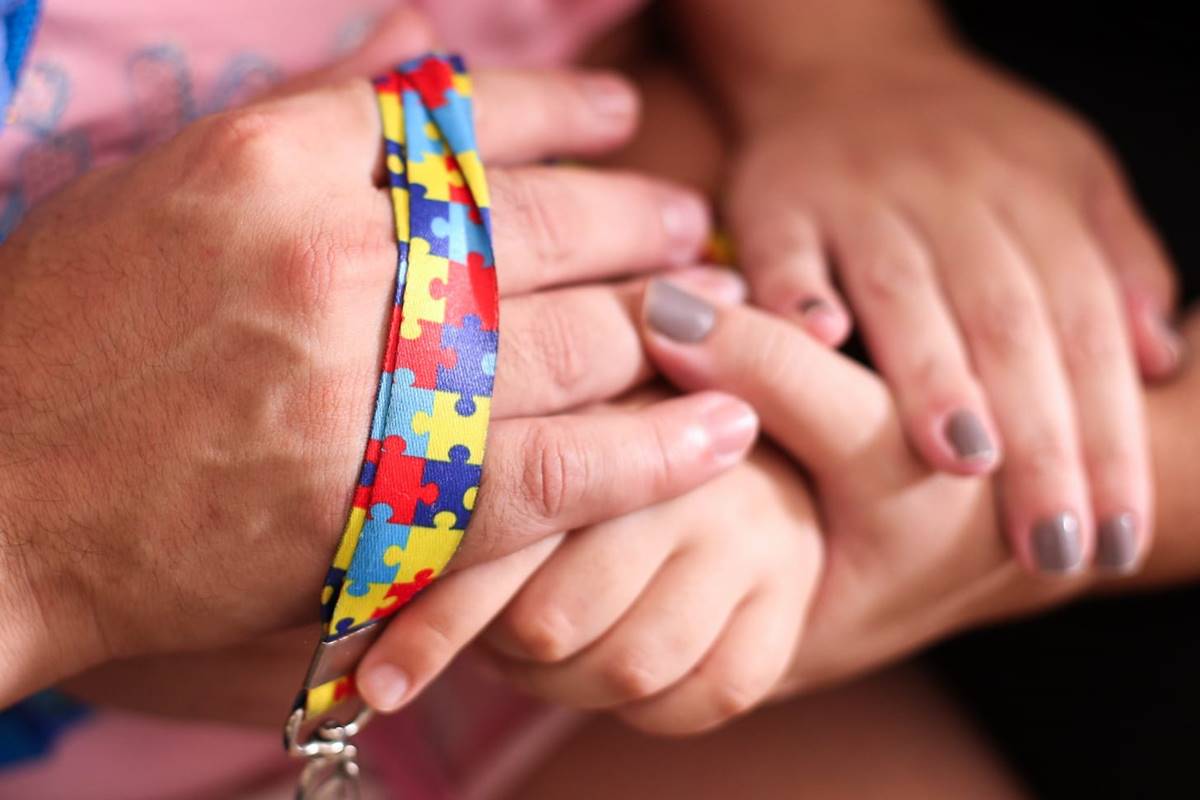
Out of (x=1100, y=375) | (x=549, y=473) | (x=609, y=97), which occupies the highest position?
(x=609, y=97)

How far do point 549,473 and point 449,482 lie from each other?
0.19ft

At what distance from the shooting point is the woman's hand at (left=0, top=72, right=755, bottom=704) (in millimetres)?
576

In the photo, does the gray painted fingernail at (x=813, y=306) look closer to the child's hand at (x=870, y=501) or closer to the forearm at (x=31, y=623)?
the child's hand at (x=870, y=501)

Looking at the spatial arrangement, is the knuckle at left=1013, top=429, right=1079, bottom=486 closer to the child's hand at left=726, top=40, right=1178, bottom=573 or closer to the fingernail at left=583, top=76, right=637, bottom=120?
the child's hand at left=726, top=40, right=1178, bottom=573

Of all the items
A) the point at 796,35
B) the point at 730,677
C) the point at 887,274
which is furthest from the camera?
the point at 796,35

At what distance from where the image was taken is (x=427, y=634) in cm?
61

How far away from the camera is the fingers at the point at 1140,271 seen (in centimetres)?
81

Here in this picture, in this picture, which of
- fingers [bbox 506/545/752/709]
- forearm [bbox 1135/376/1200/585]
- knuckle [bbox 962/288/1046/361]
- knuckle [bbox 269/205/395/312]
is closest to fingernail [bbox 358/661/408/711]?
fingers [bbox 506/545/752/709]

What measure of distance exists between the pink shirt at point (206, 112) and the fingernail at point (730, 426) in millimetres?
246

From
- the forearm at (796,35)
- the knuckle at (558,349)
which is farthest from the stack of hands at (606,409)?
the forearm at (796,35)

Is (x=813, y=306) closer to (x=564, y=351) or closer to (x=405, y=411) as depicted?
(x=564, y=351)

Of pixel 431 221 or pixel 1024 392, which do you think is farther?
pixel 1024 392

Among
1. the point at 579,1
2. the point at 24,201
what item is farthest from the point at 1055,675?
the point at 24,201

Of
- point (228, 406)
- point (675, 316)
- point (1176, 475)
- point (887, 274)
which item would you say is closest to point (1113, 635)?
point (1176, 475)
